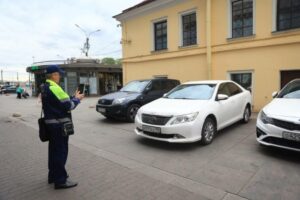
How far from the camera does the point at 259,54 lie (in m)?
9.77

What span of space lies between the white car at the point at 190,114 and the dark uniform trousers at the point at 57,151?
7.65ft

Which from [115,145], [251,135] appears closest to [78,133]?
[115,145]

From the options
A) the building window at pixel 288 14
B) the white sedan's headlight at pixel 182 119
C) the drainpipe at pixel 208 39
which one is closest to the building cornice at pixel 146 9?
the drainpipe at pixel 208 39

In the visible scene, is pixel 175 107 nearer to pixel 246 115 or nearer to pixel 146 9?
pixel 246 115

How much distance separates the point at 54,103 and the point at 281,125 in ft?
13.2

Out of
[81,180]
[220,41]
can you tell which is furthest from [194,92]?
[220,41]

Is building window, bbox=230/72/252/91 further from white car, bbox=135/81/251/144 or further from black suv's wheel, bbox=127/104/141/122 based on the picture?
black suv's wheel, bbox=127/104/141/122

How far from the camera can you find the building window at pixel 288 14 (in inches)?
362

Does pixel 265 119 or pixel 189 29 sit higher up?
pixel 189 29

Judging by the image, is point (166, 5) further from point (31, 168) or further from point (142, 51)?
point (31, 168)

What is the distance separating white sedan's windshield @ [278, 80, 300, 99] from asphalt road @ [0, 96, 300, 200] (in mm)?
1314

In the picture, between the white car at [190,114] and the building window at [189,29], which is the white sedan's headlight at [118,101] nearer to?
the white car at [190,114]

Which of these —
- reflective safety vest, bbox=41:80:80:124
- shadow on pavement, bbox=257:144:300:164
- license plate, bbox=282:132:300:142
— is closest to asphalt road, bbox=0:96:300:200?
shadow on pavement, bbox=257:144:300:164

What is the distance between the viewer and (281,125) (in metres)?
4.46
